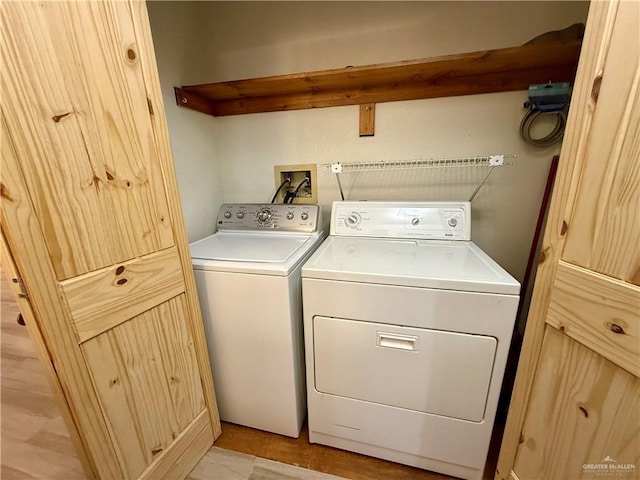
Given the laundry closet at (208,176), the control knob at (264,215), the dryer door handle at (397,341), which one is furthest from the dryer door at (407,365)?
the control knob at (264,215)

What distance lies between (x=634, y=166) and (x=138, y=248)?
1.36m

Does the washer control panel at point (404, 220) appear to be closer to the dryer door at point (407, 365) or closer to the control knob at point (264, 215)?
the control knob at point (264, 215)

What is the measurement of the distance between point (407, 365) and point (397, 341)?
0.11 metres

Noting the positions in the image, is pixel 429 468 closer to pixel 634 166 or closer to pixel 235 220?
pixel 634 166

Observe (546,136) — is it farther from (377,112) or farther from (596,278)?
(596,278)

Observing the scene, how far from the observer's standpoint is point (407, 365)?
1001 mm

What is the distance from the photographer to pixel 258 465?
1.21 metres

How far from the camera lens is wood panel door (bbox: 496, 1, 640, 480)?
22.5 inches

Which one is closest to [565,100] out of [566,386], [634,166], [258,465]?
[634,166]

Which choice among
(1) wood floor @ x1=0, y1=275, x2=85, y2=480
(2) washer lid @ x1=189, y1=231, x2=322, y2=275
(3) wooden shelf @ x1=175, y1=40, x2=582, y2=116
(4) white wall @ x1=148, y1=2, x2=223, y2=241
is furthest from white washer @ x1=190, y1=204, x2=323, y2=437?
(3) wooden shelf @ x1=175, y1=40, x2=582, y2=116

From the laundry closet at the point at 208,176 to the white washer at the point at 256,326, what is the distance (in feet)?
0.31

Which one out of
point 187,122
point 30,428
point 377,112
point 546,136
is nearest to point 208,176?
point 187,122

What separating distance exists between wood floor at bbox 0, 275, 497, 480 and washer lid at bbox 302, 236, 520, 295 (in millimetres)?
944

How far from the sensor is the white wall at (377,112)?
135 cm
